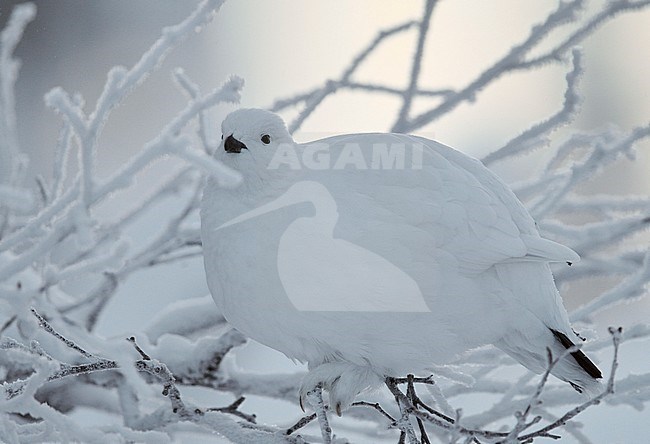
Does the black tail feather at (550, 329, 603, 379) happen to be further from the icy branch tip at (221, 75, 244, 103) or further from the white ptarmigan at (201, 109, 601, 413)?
the icy branch tip at (221, 75, 244, 103)

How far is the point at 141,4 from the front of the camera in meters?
3.67

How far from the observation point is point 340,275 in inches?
34.5

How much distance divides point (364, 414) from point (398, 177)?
510mm

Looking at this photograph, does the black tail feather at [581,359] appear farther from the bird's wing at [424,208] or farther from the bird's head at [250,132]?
the bird's head at [250,132]

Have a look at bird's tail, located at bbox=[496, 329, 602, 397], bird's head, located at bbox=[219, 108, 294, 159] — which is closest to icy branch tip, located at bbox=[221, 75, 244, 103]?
bird's head, located at bbox=[219, 108, 294, 159]

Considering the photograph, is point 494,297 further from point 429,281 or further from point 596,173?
point 596,173

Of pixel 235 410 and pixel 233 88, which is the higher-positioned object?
pixel 233 88

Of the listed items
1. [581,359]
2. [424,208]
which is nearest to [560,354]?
[581,359]

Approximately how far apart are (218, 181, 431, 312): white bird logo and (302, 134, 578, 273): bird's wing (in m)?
0.02

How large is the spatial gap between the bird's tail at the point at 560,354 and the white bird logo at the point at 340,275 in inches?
6.7

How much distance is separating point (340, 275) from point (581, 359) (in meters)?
0.34

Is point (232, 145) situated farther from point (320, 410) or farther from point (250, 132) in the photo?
point (320, 410)

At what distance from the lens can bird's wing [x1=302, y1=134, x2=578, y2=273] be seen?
35.4 inches

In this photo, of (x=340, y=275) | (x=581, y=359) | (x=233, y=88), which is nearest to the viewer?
(x=233, y=88)
